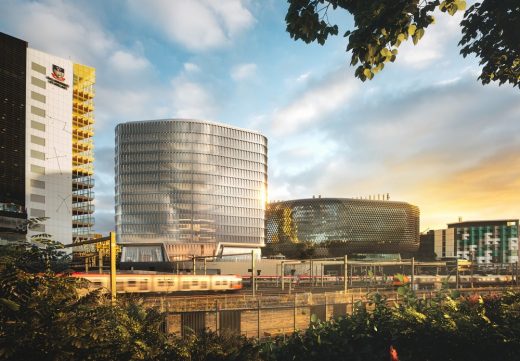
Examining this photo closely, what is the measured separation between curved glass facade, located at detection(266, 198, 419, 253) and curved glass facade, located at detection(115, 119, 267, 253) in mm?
47394

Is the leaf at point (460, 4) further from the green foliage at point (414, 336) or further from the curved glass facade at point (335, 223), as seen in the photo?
the curved glass facade at point (335, 223)

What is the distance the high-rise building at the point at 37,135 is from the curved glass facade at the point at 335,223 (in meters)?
104

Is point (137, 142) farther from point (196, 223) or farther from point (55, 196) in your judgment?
point (55, 196)

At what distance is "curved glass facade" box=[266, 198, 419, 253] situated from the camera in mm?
190750

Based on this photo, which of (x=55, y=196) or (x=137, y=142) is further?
(x=137, y=142)

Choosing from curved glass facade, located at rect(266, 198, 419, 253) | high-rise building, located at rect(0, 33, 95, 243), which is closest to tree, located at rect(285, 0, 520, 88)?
high-rise building, located at rect(0, 33, 95, 243)

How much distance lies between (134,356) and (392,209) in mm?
200054

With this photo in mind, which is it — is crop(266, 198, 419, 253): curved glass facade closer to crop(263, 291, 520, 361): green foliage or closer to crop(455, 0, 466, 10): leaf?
crop(263, 291, 520, 361): green foliage

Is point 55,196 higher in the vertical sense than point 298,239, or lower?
higher

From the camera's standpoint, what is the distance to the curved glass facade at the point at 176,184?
13950 centimetres

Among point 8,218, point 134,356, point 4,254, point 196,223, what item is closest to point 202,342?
point 134,356

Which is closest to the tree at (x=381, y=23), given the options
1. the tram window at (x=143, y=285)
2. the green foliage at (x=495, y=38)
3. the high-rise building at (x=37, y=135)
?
the green foliage at (x=495, y=38)

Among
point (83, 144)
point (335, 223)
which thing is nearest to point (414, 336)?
point (83, 144)

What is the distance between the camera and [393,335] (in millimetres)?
11344
